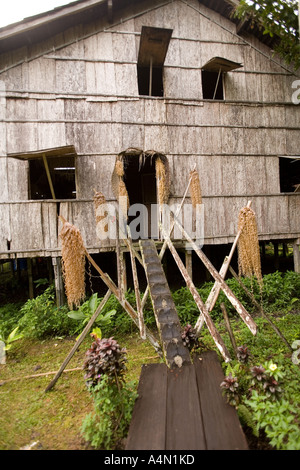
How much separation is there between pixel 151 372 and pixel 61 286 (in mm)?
5173

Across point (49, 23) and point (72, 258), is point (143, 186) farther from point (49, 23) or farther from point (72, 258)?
point (72, 258)

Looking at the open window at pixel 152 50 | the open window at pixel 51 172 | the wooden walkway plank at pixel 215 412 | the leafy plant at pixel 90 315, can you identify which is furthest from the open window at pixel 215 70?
the wooden walkway plank at pixel 215 412

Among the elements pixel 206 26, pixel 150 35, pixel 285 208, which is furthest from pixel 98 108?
pixel 285 208

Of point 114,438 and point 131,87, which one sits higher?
point 131,87

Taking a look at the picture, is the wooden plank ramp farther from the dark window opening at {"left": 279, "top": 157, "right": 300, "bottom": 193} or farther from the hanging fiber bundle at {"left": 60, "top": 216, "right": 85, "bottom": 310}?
the dark window opening at {"left": 279, "top": 157, "right": 300, "bottom": 193}

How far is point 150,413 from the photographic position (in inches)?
98.9

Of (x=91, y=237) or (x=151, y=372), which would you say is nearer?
(x=151, y=372)

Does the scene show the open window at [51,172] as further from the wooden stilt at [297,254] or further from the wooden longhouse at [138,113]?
the wooden stilt at [297,254]

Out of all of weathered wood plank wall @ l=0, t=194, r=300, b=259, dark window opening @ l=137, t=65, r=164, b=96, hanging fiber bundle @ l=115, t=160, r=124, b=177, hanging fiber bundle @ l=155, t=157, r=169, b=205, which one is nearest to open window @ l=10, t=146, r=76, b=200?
weathered wood plank wall @ l=0, t=194, r=300, b=259

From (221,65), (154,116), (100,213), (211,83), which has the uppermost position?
(211,83)

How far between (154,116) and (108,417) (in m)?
7.63

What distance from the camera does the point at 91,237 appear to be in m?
7.47

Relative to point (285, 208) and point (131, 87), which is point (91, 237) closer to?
point (131, 87)

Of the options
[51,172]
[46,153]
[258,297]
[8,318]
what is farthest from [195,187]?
[51,172]
